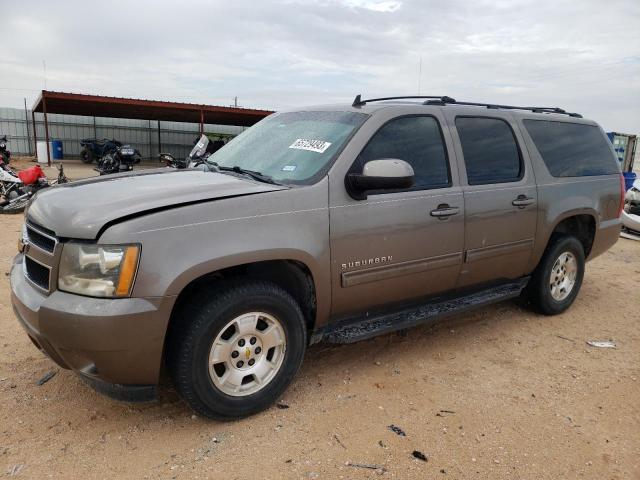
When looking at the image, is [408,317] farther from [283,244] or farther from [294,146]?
[294,146]

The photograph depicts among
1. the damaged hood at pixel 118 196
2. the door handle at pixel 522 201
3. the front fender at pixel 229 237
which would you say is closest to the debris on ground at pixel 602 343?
the door handle at pixel 522 201

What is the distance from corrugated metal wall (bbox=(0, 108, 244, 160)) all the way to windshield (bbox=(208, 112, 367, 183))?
1078 inches

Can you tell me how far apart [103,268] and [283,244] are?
936 mm

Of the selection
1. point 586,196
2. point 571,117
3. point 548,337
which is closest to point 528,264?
point 548,337

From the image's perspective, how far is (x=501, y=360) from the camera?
382 centimetres

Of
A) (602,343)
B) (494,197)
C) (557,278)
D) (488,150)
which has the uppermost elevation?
(488,150)

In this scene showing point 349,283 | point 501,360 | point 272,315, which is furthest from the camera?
point 501,360

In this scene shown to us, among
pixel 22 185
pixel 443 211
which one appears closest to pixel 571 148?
pixel 443 211

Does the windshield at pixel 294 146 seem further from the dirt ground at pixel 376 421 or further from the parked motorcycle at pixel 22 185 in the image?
the parked motorcycle at pixel 22 185

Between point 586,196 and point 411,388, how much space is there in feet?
8.75

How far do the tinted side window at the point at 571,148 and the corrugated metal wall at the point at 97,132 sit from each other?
27263 millimetres

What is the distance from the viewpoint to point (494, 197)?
3.86 metres

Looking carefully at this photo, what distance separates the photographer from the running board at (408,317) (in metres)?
3.22

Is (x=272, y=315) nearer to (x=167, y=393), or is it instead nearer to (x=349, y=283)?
(x=349, y=283)
